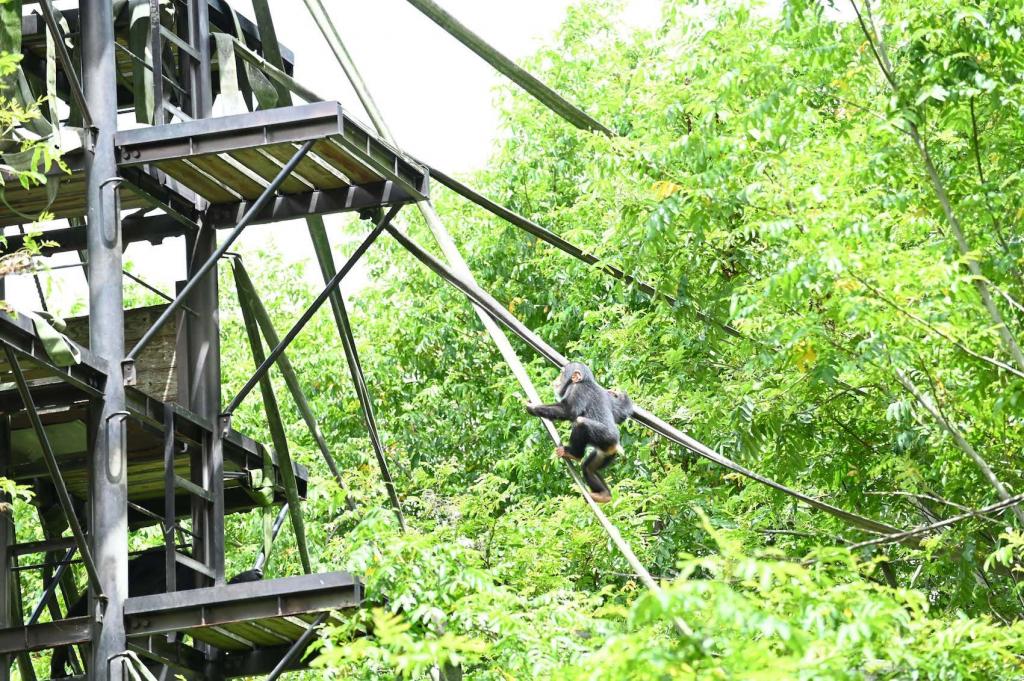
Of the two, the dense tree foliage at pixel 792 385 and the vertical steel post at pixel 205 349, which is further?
the vertical steel post at pixel 205 349

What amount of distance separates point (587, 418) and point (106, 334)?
13.2 feet

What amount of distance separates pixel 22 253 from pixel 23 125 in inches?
164

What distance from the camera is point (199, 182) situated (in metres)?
13.4

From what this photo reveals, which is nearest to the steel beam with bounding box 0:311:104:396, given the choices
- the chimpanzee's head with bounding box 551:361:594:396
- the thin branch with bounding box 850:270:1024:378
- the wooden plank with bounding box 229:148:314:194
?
the wooden plank with bounding box 229:148:314:194

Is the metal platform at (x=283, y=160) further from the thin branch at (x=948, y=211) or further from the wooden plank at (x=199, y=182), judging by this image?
the thin branch at (x=948, y=211)

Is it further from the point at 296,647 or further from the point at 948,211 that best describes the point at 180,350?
the point at 948,211

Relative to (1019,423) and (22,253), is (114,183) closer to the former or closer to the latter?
(22,253)

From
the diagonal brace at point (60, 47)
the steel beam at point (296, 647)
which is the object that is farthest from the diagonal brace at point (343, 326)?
the diagonal brace at point (60, 47)

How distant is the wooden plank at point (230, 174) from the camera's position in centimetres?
1270

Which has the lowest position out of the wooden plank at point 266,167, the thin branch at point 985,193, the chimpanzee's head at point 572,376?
the chimpanzee's head at point 572,376

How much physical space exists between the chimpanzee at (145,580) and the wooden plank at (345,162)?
4089 mm

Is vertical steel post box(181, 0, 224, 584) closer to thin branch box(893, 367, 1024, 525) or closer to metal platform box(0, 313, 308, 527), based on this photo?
metal platform box(0, 313, 308, 527)

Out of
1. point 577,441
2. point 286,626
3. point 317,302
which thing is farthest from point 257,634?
point 577,441

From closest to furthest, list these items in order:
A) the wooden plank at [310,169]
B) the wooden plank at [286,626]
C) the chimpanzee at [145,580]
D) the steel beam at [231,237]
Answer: the steel beam at [231,237]
the wooden plank at [310,169]
the wooden plank at [286,626]
the chimpanzee at [145,580]
